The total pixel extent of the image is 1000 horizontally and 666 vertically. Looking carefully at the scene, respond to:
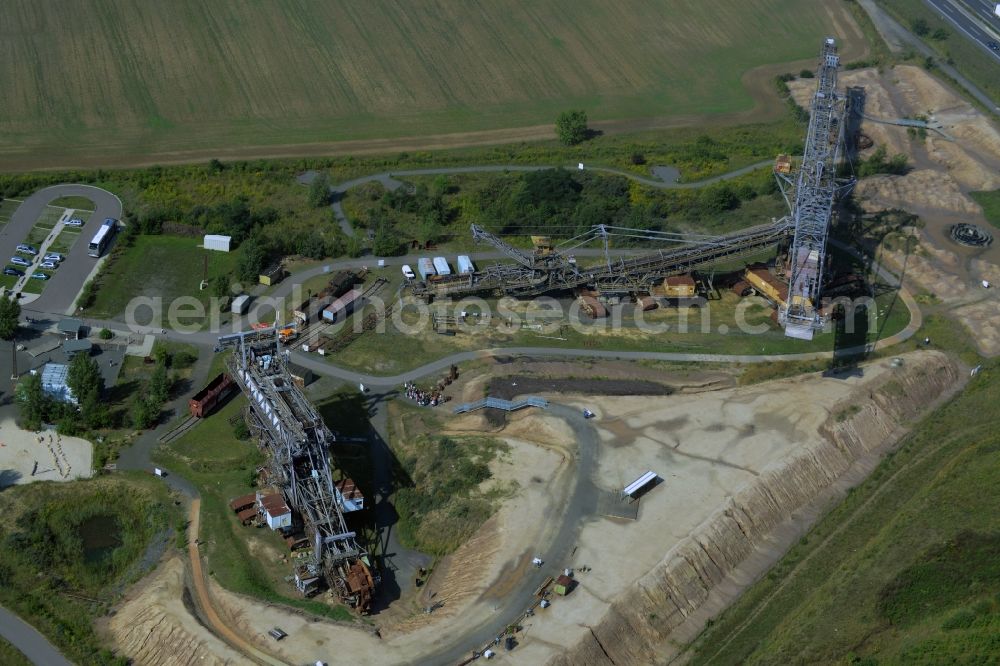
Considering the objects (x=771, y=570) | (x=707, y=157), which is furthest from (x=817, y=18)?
(x=771, y=570)

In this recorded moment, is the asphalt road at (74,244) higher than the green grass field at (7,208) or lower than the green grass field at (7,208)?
higher

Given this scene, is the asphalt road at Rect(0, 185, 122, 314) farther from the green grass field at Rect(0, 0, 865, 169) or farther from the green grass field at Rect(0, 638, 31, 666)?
the green grass field at Rect(0, 638, 31, 666)

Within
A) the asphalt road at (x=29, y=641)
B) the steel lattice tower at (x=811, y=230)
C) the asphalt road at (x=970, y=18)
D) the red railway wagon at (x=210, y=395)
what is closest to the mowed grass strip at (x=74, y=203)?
the red railway wagon at (x=210, y=395)

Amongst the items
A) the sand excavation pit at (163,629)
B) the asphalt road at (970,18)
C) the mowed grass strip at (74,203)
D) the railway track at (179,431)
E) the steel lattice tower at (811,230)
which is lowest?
the mowed grass strip at (74,203)

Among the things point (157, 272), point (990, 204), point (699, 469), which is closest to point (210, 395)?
point (157, 272)

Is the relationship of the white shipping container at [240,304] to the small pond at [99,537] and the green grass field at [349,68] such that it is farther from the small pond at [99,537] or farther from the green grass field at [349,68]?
the green grass field at [349,68]
